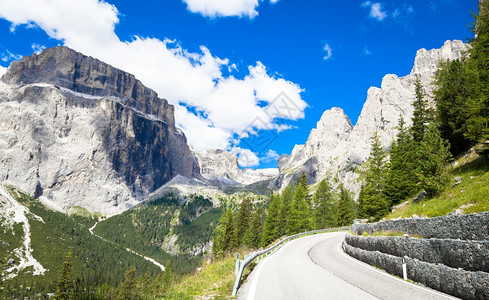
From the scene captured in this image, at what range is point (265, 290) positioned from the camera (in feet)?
31.7

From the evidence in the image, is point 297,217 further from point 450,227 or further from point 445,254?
point 445,254

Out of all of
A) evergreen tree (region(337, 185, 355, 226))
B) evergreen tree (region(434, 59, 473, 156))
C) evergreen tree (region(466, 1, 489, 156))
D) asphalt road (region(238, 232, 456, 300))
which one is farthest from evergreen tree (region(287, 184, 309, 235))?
asphalt road (region(238, 232, 456, 300))

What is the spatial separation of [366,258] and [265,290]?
8.85 meters

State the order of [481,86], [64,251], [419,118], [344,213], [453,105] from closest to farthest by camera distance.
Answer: [481,86], [453,105], [419,118], [344,213], [64,251]

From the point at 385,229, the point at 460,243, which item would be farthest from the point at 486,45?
the point at 460,243

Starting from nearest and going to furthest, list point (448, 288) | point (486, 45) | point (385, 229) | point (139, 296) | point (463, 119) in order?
point (139, 296) → point (448, 288) → point (385, 229) → point (486, 45) → point (463, 119)

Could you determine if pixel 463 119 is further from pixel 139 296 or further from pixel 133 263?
pixel 133 263

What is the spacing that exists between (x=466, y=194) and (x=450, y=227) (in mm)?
7701

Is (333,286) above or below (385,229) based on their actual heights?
below

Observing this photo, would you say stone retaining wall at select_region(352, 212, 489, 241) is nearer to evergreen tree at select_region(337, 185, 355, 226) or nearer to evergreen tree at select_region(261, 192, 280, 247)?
evergreen tree at select_region(261, 192, 280, 247)

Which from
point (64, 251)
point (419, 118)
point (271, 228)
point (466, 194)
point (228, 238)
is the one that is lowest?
point (64, 251)

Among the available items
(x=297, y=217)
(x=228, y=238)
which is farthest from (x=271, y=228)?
(x=228, y=238)

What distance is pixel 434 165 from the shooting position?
23.2 metres

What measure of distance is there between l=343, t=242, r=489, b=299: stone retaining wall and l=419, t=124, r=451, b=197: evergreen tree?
1246 centimetres
